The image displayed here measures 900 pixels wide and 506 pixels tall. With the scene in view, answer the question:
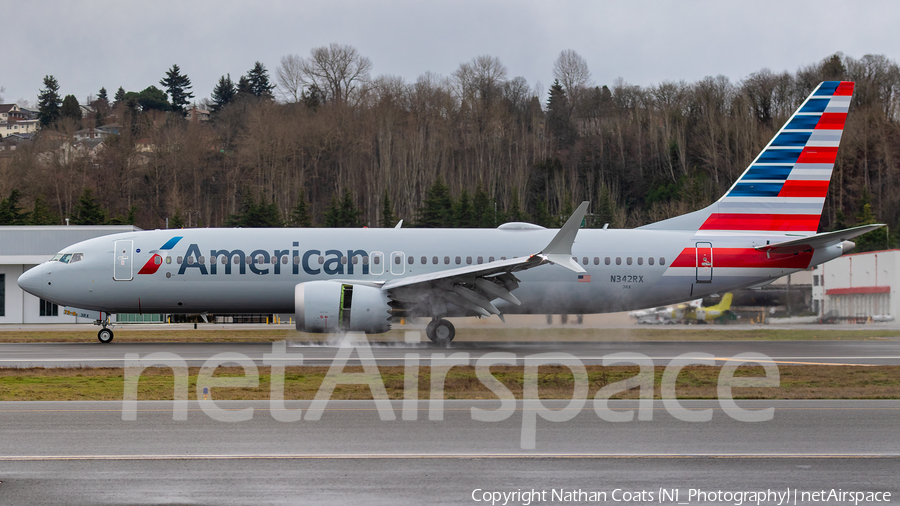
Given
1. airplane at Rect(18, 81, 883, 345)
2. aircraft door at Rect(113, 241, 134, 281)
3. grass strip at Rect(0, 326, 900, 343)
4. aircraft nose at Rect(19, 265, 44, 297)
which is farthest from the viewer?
aircraft nose at Rect(19, 265, 44, 297)

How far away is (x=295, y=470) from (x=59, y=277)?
20049 millimetres

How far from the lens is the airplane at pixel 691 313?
29.3 metres

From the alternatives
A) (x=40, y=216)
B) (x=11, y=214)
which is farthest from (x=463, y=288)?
(x=40, y=216)

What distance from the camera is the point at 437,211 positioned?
61188mm

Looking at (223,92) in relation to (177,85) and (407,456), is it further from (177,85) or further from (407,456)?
(407,456)

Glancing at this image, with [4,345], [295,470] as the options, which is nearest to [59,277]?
[4,345]

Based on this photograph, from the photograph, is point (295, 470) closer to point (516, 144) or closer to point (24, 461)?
point (24, 461)

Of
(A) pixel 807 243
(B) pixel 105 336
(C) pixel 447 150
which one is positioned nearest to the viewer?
(A) pixel 807 243

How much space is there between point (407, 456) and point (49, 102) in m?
147

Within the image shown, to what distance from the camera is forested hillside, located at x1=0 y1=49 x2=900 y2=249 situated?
76.2m

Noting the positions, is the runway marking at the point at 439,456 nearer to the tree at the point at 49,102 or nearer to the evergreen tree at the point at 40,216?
the evergreen tree at the point at 40,216

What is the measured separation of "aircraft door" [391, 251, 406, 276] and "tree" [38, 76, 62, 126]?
121 m

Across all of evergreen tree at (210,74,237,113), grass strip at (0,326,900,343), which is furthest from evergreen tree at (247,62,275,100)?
grass strip at (0,326,900,343)

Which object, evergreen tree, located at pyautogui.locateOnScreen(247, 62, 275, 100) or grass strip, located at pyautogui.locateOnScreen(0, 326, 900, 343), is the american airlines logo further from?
evergreen tree, located at pyautogui.locateOnScreen(247, 62, 275, 100)
